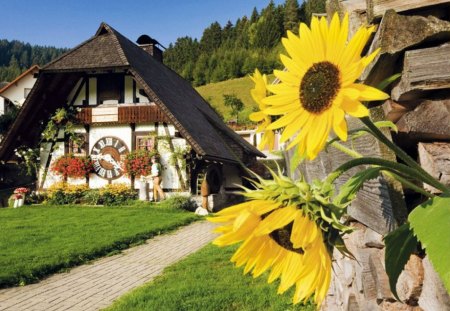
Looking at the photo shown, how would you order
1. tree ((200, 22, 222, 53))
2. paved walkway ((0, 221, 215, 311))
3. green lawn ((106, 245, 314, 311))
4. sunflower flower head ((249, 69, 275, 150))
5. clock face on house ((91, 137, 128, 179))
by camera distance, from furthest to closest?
tree ((200, 22, 222, 53)) → clock face on house ((91, 137, 128, 179)) → paved walkway ((0, 221, 215, 311)) → green lawn ((106, 245, 314, 311)) → sunflower flower head ((249, 69, 275, 150))

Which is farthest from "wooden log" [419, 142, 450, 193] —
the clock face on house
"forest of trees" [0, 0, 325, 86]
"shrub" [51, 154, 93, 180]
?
"forest of trees" [0, 0, 325, 86]

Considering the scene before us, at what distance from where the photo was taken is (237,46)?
9575 centimetres

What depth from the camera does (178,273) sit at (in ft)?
22.2

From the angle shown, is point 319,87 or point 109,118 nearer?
point 319,87

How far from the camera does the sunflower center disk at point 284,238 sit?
2.41 feet

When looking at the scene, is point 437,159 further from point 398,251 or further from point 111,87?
point 111,87

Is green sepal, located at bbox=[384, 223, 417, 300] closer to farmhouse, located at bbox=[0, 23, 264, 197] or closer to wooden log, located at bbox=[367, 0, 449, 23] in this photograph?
wooden log, located at bbox=[367, 0, 449, 23]

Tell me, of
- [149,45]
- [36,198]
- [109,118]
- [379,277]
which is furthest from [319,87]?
[149,45]

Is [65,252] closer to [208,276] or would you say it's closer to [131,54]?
Result: [208,276]

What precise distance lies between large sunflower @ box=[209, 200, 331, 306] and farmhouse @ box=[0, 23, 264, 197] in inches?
613

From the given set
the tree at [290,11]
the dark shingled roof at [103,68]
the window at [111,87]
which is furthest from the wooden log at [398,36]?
the tree at [290,11]

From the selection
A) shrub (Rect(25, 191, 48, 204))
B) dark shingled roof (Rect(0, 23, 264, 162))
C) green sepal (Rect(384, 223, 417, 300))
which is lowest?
shrub (Rect(25, 191, 48, 204))

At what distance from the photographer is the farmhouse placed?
55.9 feet

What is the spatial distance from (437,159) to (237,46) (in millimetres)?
97073
